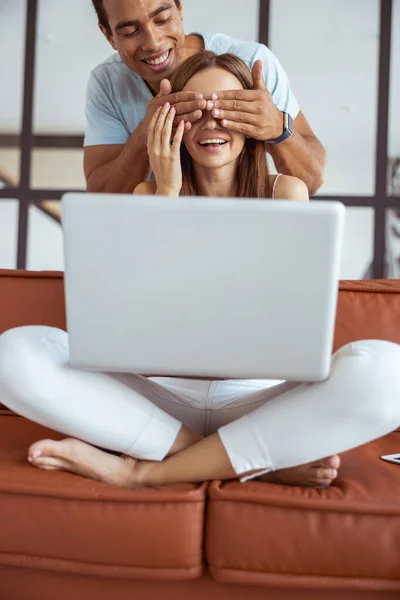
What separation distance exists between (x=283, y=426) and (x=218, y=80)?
92cm

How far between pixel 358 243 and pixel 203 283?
398cm

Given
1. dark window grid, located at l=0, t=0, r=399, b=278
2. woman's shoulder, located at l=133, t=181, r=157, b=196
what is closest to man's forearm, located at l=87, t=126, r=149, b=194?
woman's shoulder, located at l=133, t=181, r=157, b=196

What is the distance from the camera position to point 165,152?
1.63 metres

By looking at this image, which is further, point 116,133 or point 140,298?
point 116,133

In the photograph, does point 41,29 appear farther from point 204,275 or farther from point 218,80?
point 204,275

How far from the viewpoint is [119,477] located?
1166mm

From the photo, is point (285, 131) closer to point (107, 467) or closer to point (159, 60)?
point (159, 60)

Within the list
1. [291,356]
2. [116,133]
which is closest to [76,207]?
[291,356]

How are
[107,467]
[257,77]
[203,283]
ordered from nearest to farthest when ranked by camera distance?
[203,283] < [107,467] < [257,77]

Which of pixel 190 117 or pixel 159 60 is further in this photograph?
pixel 159 60

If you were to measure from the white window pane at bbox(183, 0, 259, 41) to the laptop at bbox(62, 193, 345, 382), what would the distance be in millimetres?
4079

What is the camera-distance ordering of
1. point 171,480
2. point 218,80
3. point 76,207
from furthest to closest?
point 218,80 → point 171,480 → point 76,207

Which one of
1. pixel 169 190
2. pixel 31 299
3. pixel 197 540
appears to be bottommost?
pixel 197 540

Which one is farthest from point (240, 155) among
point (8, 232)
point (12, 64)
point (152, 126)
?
point (12, 64)
